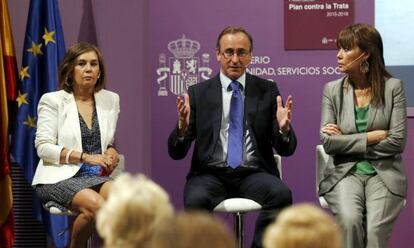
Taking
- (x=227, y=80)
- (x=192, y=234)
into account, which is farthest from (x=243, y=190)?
(x=192, y=234)

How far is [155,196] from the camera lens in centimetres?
164

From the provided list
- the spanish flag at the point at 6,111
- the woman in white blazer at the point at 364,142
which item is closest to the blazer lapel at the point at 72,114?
the spanish flag at the point at 6,111

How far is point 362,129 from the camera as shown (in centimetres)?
476

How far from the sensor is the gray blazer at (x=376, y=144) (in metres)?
4.65

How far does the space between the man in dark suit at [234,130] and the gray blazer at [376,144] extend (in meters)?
0.28

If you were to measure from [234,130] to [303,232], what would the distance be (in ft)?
11.0

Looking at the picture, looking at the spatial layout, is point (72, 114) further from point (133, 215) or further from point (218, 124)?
point (133, 215)

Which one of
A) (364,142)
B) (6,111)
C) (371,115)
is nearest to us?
(364,142)

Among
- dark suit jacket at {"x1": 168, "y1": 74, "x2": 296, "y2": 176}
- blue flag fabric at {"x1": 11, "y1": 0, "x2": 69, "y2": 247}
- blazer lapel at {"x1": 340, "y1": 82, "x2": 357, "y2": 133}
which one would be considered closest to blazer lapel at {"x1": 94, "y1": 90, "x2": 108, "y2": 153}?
dark suit jacket at {"x1": 168, "y1": 74, "x2": 296, "y2": 176}

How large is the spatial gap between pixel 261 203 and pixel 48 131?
1461 millimetres

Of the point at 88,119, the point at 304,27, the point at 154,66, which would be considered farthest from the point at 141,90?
the point at 304,27

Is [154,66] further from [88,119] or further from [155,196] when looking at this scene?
[155,196]

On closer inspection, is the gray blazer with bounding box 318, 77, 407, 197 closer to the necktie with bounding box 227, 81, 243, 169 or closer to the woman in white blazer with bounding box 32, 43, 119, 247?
the necktie with bounding box 227, 81, 243, 169

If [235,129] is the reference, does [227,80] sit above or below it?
above
